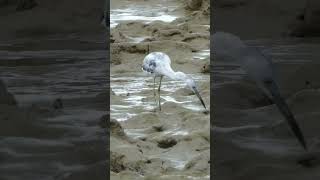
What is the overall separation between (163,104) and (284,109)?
3.20 meters

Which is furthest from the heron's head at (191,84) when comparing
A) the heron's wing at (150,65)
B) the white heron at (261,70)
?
the white heron at (261,70)

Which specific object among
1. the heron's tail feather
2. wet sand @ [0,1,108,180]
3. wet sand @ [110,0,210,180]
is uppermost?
the heron's tail feather

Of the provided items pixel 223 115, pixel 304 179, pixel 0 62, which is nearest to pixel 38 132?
pixel 223 115

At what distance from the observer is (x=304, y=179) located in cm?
168

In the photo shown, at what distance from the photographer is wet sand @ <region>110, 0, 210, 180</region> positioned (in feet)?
10.00

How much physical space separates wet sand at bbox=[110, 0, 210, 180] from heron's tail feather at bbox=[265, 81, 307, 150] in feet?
5.42

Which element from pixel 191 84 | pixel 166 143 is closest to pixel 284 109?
pixel 166 143

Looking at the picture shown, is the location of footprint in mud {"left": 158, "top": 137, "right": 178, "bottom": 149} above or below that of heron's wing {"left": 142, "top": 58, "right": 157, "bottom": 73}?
above

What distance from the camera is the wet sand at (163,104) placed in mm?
3046

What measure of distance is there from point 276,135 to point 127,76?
3982 mm

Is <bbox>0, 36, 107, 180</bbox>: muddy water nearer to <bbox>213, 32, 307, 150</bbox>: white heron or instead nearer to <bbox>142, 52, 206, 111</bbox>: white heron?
<bbox>213, 32, 307, 150</bbox>: white heron

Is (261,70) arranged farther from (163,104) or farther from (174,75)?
(174,75)

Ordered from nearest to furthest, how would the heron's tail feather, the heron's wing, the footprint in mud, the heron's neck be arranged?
the heron's tail feather, the footprint in mud, the heron's neck, the heron's wing

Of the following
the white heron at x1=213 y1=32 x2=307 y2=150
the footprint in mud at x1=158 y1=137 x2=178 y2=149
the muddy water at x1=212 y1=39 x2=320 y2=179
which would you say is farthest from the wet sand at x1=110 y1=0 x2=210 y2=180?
the white heron at x1=213 y1=32 x2=307 y2=150
